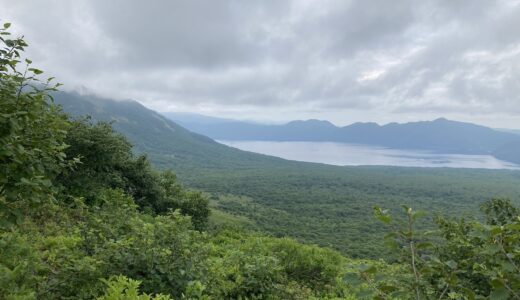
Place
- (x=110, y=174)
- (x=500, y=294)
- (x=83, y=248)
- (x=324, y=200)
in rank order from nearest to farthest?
(x=500, y=294) < (x=83, y=248) < (x=110, y=174) < (x=324, y=200)

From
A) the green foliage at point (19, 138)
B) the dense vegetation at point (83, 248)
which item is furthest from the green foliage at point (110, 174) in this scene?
the green foliage at point (19, 138)

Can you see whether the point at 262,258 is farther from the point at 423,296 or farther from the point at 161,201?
the point at 161,201

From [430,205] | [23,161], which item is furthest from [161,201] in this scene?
[430,205]

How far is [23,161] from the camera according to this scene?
3959 millimetres

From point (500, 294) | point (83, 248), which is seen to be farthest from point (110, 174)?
point (500, 294)

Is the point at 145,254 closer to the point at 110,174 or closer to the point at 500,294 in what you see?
the point at 500,294

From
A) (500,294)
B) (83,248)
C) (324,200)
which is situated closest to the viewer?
(500,294)

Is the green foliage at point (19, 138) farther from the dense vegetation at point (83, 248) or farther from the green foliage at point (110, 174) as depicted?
the green foliage at point (110, 174)

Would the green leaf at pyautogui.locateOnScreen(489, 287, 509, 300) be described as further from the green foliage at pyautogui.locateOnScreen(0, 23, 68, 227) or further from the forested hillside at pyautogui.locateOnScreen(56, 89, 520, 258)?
the forested hillside at pyautogui.locateOnScreen(56, 89, 520, 258)

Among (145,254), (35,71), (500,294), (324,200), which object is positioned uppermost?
(35,71)

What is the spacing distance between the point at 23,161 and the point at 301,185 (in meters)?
185

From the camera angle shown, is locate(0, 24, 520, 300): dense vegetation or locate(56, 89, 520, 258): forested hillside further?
locate(56, 89, 520, 258): forested hillside

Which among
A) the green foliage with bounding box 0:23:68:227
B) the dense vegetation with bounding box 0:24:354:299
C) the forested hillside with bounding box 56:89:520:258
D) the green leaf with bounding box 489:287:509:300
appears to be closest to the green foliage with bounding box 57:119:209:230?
the dense vegetation with bounding box 0:24:354:299

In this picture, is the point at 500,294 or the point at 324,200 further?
the point at 324,200
